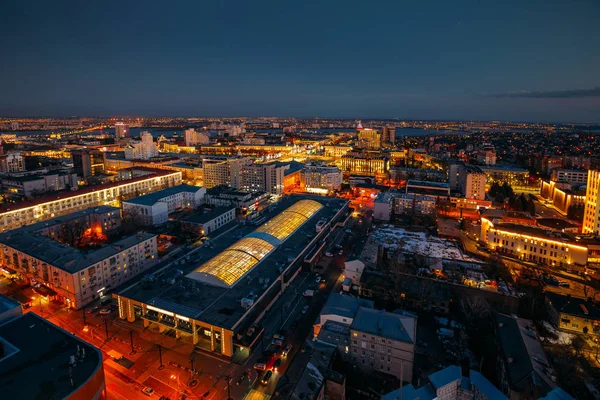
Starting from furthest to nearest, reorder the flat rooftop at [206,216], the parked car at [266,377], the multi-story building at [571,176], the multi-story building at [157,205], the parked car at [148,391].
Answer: the multi-story building at [571,176]
the multi-story building at [157,205]
the flat rooftop at [206,216]
the parked car at [266,377]
the parked car at [148,391]

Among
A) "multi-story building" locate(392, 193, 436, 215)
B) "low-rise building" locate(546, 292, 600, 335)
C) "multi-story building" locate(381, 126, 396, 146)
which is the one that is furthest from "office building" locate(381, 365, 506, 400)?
"multi-story building" locate(381, 126, 396, 146)

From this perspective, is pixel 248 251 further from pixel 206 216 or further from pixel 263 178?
pixel 263 178

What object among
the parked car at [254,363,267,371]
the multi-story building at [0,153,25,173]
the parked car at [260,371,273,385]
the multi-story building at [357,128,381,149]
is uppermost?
the multi-story building at [357,128,381,149]

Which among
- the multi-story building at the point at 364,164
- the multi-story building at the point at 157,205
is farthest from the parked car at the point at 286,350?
the multi-story building at the point at 364,164

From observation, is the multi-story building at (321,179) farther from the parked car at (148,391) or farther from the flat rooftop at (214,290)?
the parked car at (148,391)

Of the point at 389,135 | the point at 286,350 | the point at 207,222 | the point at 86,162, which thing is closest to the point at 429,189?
the point at 207,222

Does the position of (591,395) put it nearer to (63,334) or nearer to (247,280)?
(247,280)

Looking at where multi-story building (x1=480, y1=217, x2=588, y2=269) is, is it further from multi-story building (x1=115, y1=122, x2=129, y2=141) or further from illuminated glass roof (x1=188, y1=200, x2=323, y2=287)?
multi-story building (x1=115, y1=122, x2=129, y2=141)
